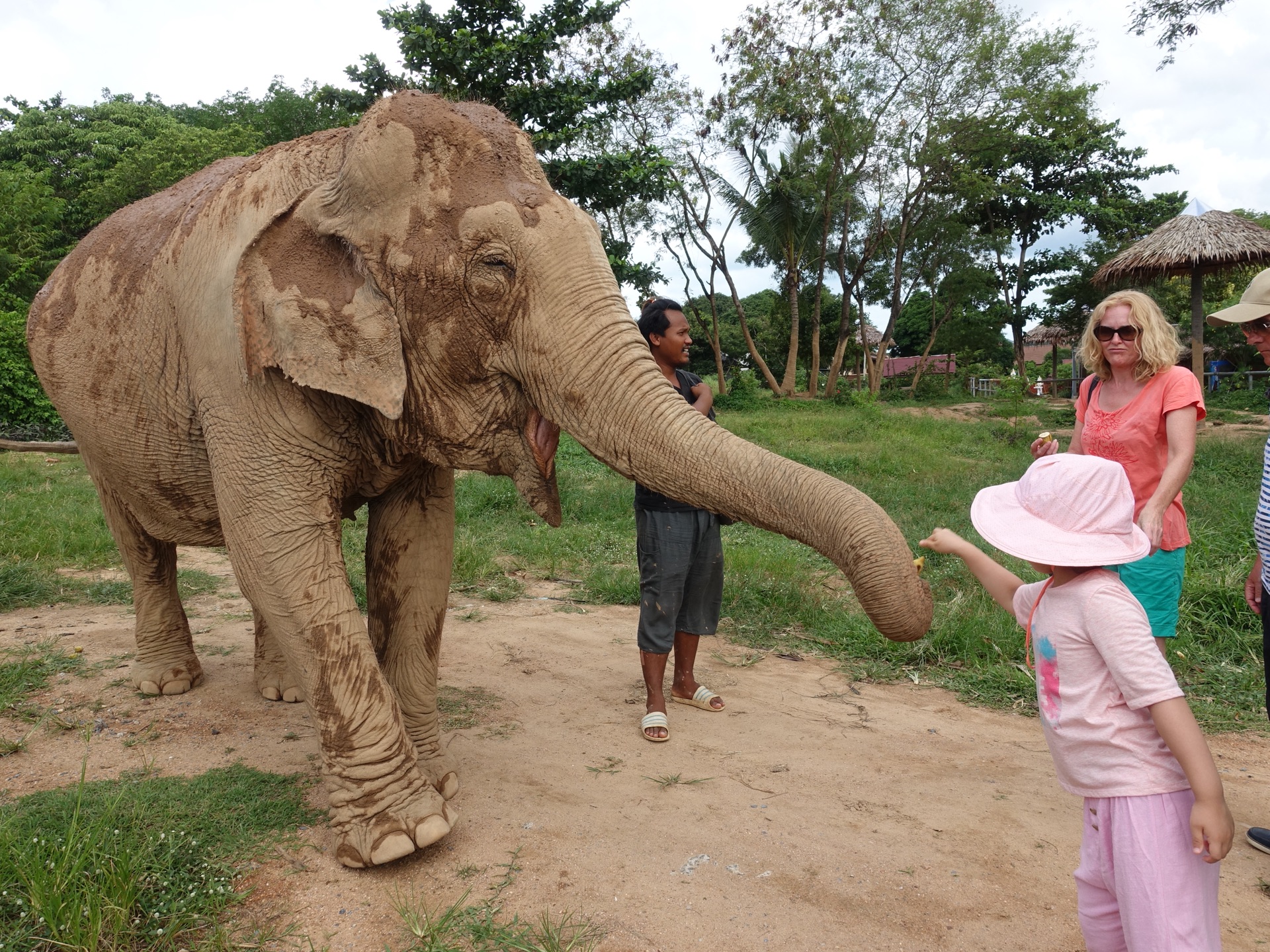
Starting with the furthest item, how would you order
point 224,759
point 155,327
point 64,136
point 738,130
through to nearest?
point 64,136, point 738,130, point 224,759, point 155,327

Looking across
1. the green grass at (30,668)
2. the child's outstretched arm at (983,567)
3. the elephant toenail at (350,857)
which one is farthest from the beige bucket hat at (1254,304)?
the green grass at (30,668)

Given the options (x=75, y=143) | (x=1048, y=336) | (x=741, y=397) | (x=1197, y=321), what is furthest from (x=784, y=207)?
(x=75, y=143)

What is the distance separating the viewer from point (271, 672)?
4332 millimetres

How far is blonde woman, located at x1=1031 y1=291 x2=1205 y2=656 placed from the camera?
3219 millimetres

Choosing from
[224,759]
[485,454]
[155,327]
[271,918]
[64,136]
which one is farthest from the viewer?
[64,136]

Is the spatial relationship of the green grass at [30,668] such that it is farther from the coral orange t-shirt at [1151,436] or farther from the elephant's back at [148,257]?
the coral orange t-shirt at [1151,436]

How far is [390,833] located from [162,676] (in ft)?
7.50

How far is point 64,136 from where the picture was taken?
28.6 m

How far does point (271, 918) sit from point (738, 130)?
83.9 feet

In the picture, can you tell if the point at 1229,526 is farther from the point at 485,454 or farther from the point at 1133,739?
the point at 485,454

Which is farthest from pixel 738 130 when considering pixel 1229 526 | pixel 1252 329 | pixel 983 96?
pixel 1252 329

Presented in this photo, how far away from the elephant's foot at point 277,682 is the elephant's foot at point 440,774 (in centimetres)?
121

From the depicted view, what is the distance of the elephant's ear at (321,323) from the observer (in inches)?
99.0

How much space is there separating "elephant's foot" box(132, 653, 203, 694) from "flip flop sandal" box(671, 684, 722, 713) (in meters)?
2.43
